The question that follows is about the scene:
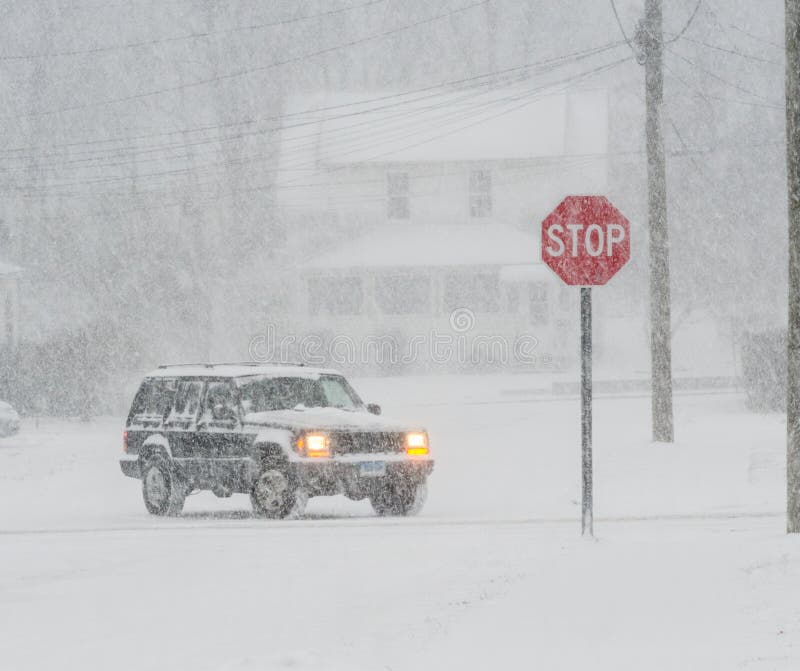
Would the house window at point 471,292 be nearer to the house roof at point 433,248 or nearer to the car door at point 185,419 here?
the house roof at point 433,248

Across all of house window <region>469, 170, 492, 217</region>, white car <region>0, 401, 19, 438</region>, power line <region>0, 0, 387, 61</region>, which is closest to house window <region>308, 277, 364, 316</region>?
house window <region>469, 170, 492, 217</region>

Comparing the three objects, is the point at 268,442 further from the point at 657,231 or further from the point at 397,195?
the point at 397,195

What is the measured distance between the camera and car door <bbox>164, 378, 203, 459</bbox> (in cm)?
1902

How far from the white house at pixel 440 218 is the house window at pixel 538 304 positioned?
0.16ft

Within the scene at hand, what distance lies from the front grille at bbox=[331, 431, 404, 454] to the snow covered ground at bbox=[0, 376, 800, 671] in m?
0.81

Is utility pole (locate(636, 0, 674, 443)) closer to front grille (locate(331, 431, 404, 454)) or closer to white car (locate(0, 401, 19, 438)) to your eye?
front grille (locate(331, 431, 404, 454))

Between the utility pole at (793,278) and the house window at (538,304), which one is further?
the house window at (538,304)

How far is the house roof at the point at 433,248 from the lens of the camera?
5750 centimetres

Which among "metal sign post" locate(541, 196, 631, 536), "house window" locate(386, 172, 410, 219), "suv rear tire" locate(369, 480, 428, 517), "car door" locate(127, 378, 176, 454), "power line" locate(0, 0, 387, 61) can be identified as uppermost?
"power line" locate(0, 0, 387, 61)

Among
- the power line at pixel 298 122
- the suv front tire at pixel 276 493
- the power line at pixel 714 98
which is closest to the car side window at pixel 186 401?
the suv front tire at pixel 276 493

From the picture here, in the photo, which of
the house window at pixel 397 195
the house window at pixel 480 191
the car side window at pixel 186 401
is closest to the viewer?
the car side window at pixel 186 401

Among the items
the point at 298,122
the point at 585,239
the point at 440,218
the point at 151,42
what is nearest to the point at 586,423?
the point at 585,239

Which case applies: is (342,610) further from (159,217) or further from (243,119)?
(243,119)

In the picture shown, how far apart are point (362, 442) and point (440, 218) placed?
141ft
